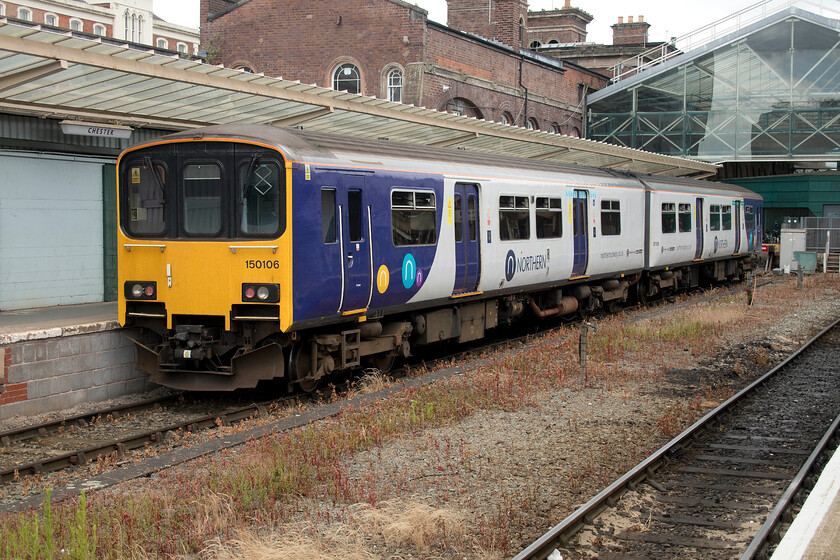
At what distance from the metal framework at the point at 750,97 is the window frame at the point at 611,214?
18.9 metres

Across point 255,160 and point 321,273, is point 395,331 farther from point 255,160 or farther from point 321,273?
point 255,160

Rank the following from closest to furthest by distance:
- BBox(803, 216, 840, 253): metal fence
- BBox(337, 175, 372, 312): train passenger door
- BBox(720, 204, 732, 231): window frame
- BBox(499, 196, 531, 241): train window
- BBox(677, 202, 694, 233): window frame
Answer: BBox(337, 175, 372, 312): train passenger door < BBox(499, 196, 531, 241): train window < BBox(677, 202, 694, 233): window frame < BBox(720, 204, 732, 231): window frame < BBox(803, 216, 840, 253): metal fence

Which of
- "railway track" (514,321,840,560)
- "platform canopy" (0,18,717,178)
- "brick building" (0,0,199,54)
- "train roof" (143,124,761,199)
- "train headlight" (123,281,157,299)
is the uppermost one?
"brick building" (0,0,199,54)

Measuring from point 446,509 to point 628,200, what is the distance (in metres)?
13.9

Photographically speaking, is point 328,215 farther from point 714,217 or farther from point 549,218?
point 714,217

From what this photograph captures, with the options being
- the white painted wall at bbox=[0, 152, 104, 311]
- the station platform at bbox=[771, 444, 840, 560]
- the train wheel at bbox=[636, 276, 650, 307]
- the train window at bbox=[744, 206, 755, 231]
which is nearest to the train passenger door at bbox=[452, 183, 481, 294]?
the white painted wall at bbox=[0, 152, 104, 311]

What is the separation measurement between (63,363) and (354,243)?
12.3ft

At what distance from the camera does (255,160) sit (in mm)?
9617

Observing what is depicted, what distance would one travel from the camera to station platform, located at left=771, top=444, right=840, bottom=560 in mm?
5129

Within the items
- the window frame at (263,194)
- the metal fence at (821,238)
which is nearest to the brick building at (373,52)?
the metal fence at (821,238)

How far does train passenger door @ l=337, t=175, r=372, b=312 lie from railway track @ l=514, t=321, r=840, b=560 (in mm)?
4157

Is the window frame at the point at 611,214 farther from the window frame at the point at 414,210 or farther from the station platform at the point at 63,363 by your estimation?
the station platform at the point at 63,363

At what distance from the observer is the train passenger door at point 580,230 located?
54.3ft

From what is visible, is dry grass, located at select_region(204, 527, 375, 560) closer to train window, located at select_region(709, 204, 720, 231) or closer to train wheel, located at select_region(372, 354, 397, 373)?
train wheel, located at select_region(372, 354, 397, 373)
